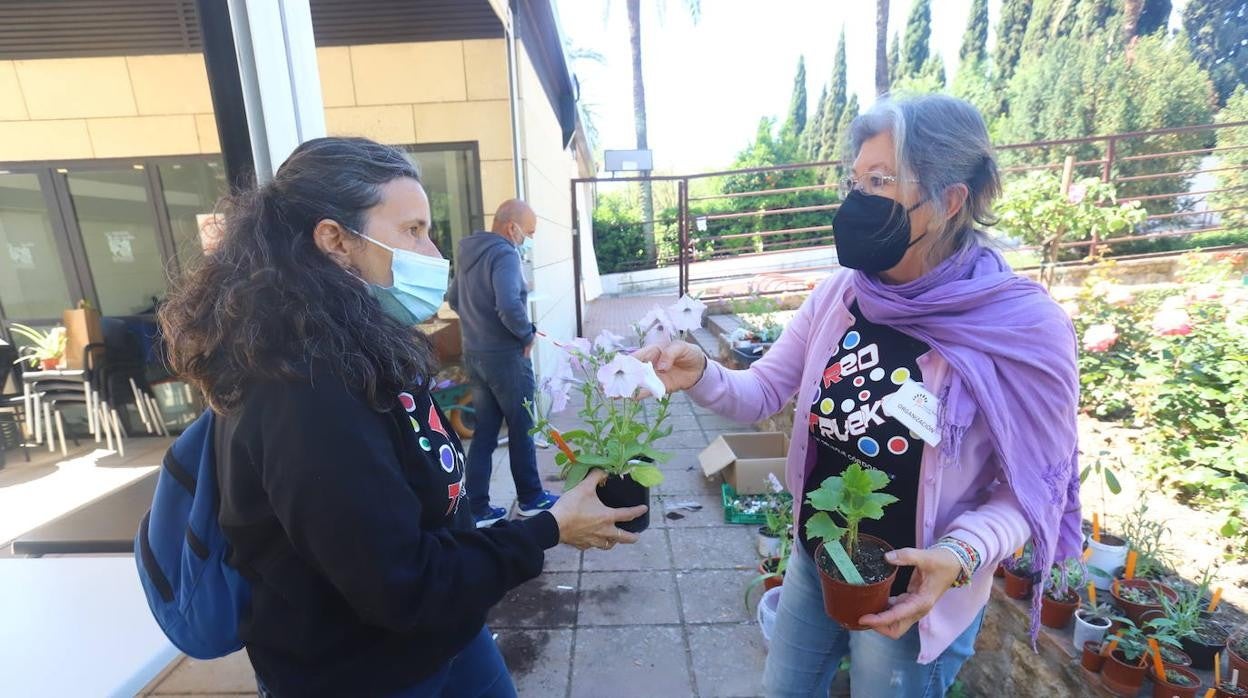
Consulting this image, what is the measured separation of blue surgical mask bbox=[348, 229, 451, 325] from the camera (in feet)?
3.62

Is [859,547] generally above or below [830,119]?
below

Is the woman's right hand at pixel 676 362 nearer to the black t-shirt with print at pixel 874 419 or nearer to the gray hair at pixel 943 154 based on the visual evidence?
the black t-shirt with print at pixel 874 419

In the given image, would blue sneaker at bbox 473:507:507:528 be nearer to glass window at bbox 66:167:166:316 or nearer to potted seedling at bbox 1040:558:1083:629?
potted seedling at bbox 1040:558:1083:629

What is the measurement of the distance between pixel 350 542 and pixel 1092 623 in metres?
1.98

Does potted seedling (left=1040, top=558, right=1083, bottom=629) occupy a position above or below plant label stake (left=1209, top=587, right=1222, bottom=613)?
below

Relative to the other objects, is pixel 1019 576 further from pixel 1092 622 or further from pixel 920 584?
pixel 920 584

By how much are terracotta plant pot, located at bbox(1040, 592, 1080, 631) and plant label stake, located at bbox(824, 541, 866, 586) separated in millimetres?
1124

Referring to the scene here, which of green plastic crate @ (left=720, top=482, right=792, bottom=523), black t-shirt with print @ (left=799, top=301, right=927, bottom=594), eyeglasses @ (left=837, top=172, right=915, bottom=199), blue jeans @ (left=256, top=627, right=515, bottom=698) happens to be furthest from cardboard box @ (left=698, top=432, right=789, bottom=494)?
eyeglasses @ (left=837, top=172, right=915, bottom=199)

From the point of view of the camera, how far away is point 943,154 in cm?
116

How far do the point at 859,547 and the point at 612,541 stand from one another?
514mm

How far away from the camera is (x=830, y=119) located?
2711 centimetres

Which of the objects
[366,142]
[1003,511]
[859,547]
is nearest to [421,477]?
[366,142]

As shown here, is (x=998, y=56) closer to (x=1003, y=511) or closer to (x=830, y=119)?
(x=830, y=119)

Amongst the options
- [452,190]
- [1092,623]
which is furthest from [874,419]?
A: [452,190]
